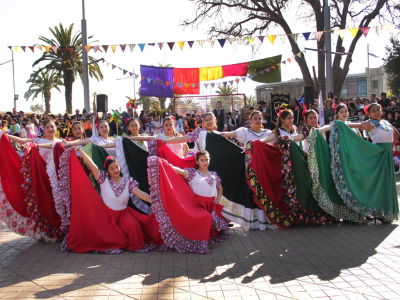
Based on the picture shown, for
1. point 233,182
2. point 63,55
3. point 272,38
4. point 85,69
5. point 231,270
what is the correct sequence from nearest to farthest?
1. point 231,270
2. point 233,182
3. point 272,38
4. point 85,69
5. point 63,55

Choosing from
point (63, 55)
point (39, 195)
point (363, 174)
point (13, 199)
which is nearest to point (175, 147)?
point (39, 195)

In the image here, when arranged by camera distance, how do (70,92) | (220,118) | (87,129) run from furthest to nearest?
(70,92) → (220,118) → (87,129)

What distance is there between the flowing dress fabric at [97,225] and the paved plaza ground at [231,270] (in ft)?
0.60

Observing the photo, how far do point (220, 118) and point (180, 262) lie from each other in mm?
11568

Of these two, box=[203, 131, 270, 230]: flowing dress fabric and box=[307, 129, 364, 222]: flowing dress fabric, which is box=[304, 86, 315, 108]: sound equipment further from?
box=[203, 131, 270, 230]: flowing dress fabric

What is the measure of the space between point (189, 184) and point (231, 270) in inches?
55.8

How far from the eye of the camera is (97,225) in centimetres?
475

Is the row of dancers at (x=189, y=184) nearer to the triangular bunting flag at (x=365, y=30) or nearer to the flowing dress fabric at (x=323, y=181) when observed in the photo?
the flowing dress fabric at (x=323, y=181)

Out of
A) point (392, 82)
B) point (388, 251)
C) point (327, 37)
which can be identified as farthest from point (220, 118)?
point (392, 82)

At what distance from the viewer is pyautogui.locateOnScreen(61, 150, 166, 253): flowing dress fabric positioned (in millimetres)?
4711

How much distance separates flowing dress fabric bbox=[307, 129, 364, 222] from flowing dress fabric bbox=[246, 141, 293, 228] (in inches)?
18.2

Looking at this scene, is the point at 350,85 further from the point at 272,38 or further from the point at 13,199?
the point at 13,199

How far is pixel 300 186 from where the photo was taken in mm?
5379

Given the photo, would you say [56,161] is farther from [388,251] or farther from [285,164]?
[388,251]
